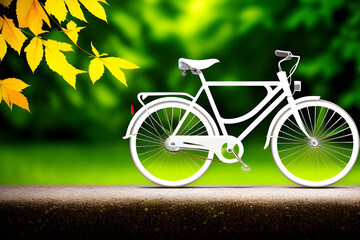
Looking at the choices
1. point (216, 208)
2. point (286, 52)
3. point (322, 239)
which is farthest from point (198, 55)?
point (322, 239)

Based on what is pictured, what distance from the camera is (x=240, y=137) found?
4.70 m

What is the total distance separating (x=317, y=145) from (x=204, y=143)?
102 centimetres

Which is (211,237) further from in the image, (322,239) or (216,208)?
(322,239)

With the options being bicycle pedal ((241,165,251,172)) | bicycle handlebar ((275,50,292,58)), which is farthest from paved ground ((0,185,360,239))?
bicycle handlebar ((275,50,292,58))

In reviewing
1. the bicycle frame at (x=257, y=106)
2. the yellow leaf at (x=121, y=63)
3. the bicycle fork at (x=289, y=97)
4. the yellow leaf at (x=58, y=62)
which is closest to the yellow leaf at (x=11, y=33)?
the yellow leaf at (x=58, y=62)

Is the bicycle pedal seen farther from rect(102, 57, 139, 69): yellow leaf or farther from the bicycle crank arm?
rect(102, 57, 139, 69): yellow leaf

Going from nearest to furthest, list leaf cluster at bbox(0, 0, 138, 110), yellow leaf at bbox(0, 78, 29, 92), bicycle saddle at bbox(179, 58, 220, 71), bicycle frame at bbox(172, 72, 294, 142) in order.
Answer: leaf cluster at bbox(0, 0, 138, 110) < yellow leaf at bbox(0, 78, 29, 92) < bicycle saddle at bbox(179, 58, 220, 71) < bicycle frame at bbox(172, 72, 294, 142)

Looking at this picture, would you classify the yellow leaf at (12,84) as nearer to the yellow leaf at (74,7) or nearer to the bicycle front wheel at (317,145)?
the yellow leaf at (74,7)

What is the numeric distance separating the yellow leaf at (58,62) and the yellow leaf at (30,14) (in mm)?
151

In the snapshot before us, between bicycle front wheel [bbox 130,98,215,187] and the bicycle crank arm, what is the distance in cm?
6

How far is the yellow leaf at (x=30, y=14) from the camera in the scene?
3.73m

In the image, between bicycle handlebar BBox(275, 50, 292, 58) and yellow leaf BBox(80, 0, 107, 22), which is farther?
bicycle handlebar BBox(275, 50, 292, 58)

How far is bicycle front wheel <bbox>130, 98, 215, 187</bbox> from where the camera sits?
469 cm

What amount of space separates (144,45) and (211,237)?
2.13 m
